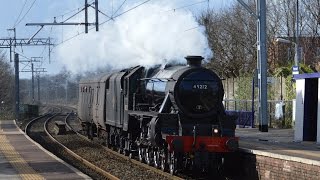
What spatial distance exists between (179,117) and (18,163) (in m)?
4.96

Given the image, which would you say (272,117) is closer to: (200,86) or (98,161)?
(98,161)

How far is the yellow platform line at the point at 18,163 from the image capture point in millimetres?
13173

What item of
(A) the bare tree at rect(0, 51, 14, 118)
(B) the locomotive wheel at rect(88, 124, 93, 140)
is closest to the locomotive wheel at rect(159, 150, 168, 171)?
(B) the locomotive wheel at rect(88, 124, 93, 140)

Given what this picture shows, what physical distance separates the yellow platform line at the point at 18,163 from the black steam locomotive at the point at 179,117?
309cm

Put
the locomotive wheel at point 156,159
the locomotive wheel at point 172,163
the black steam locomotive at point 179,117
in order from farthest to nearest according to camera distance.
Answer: the locomotive wheel at point 156,159, the locomotive wheel at point 172,163, the black steam locomotive at point 179,117

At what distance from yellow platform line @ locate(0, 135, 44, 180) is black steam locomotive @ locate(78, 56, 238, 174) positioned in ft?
10.1

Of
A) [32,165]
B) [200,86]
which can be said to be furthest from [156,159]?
[32,165]

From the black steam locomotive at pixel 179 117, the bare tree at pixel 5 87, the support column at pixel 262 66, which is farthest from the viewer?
the bare tree at pixel 5 87

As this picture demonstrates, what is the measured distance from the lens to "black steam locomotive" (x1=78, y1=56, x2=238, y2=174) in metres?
13.9

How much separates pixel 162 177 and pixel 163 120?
147 centimetres

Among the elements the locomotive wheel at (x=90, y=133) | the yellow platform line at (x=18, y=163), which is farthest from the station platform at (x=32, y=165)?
the locomotive wheel at (x=90, y=133)

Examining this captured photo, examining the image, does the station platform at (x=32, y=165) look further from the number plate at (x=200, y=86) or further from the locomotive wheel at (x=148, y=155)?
the number plate at (x=200, y=86)

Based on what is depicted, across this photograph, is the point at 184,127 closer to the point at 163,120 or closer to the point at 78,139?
the point at 163,120

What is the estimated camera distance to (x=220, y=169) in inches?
580
